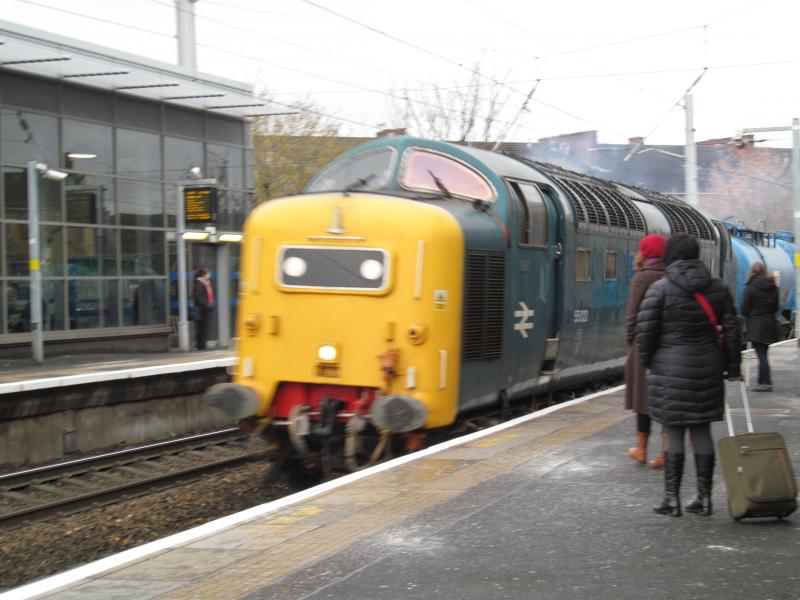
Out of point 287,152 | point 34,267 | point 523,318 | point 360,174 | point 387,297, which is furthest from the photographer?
point 287,152

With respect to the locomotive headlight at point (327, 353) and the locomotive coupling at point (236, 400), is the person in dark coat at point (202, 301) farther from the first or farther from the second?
the locomotive headlight at point (327, 353)

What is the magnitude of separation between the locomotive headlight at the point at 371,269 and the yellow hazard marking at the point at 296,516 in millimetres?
2519

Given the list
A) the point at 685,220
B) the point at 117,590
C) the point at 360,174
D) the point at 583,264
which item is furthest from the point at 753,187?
the point at 117,590

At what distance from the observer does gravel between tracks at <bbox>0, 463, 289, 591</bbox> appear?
27.1ft

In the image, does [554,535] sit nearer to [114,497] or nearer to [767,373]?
[114,497]

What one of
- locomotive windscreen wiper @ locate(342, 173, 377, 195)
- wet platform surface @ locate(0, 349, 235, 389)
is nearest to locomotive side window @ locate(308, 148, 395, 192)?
locomotive windscreen wiper @ locate(342, 173, 377, 195)

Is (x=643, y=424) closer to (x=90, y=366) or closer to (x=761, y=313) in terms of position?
(x=761, y=313)

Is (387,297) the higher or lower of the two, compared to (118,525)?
higher

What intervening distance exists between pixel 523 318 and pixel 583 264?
6.90 ft

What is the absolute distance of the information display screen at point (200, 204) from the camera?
21938 millimetres

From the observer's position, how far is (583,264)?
12.3 m

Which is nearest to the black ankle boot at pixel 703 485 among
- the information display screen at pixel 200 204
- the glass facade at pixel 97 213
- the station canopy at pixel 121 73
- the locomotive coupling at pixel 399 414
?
the locomotive coupling at pixel 399 414

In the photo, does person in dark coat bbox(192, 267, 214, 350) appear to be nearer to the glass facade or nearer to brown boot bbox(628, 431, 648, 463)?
the glass facade

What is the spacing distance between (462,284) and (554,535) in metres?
3.33
